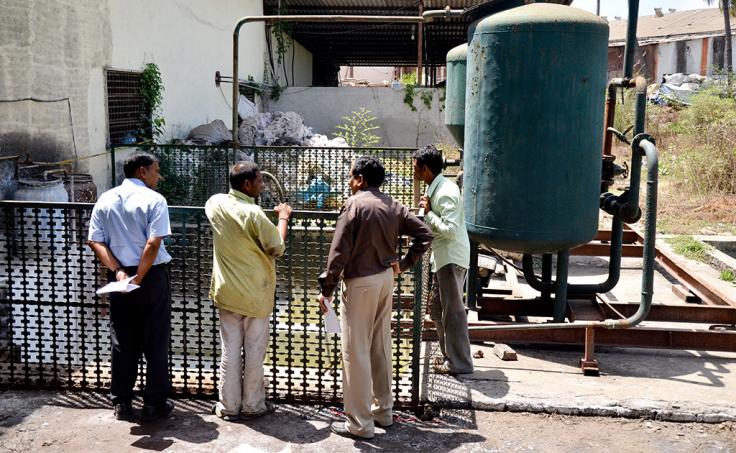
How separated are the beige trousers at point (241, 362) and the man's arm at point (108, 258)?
0.62m

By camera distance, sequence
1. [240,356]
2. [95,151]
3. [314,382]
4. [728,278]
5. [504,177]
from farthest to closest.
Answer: [95,151] < [728,278] < [504,177] < [314,382] < [240,356]

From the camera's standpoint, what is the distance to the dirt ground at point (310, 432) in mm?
4227

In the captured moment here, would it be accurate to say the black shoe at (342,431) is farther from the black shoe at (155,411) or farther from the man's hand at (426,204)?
the man's hand at (426,204)

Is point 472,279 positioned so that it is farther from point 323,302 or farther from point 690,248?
point 690,248

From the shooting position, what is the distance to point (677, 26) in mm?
43438

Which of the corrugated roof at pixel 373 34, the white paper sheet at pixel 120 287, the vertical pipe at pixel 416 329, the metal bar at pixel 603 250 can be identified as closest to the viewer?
the white paper sheet at pixel 120 287

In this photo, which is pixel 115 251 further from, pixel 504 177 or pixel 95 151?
pixel 95 151

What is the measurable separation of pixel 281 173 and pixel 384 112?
291 inches

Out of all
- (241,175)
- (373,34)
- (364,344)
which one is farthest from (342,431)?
(373,34)

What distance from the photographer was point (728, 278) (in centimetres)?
Answer: 827

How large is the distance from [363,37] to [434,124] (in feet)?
23.7

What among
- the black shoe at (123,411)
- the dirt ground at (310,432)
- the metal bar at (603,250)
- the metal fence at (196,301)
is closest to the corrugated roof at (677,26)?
the metal bar at (603,250)

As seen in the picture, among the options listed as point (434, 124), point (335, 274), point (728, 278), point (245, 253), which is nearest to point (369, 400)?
point (335, 274)

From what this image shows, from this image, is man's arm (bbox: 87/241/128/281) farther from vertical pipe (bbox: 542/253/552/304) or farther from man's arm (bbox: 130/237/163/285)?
vertical pipe (bbox: 542/253/552/304)
